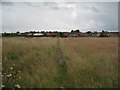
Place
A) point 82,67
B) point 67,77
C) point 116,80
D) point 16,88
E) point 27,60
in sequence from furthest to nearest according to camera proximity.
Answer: point 27,60, point 82,67, point 67,77, point 116,80, point 16,88

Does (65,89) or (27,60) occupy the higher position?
(27,60)

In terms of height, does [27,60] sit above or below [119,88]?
above

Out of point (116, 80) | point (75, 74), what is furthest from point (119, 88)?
point (75, 74)

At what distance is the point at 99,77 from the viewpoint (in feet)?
14.7

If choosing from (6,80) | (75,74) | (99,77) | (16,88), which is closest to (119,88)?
(99,77)

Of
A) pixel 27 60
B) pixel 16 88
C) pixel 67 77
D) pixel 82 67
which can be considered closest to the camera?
pixel 16 88

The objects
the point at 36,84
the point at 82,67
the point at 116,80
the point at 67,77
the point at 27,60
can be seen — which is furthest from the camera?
the point at 27,60

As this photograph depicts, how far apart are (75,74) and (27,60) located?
96.9 inches

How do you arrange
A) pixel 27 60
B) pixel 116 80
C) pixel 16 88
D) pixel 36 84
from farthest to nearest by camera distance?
1. pixel 27 60
2. pixel 116 80
3. pixel 36 84
4. pixel 16 88

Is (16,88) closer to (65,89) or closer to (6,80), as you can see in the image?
(6,80)

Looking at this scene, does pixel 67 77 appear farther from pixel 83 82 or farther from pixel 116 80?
pixel 116 80

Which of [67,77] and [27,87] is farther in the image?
[67,77]

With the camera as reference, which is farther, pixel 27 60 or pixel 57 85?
pixel 27 60

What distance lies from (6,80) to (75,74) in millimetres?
2089
